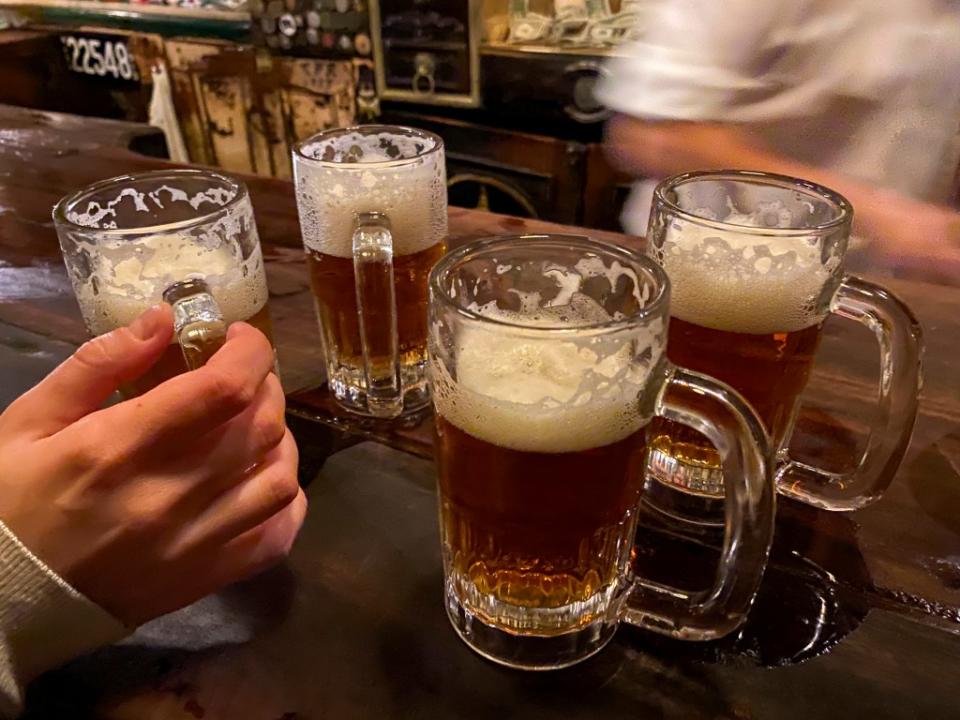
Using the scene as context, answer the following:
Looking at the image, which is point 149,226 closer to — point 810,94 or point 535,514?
point 535,514

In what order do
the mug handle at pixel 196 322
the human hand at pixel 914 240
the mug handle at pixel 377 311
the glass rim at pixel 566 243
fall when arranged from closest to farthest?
the glass rim at pixel 566 243 < the mug handle at pixel 196 322 < the mug handle at pixel 377 311 < the human hand at pixel 914 240

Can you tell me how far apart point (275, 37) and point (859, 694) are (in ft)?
10.6

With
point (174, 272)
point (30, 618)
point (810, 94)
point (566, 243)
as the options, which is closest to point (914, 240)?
point (810, 94)

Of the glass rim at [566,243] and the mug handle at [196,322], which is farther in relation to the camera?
the mug handle at [196,322]

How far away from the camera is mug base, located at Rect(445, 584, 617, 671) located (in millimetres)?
552

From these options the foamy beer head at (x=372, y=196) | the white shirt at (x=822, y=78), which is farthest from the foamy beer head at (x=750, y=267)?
the white shirt at (x=822, y=78)

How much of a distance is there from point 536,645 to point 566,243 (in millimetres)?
298

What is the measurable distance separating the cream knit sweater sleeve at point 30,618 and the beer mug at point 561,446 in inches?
10.2

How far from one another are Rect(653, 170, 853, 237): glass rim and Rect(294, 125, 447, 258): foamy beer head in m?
0.24

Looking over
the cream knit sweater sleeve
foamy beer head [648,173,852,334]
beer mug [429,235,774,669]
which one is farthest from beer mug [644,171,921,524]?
the cream knit sweater sleeve

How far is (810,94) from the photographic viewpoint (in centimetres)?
141

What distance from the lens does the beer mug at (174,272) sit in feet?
1.94

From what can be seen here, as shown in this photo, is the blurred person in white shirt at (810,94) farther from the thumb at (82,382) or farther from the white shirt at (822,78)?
the thumb at (82,382)

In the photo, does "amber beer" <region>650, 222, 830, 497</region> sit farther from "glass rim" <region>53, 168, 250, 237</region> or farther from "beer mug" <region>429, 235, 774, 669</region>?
"glass rim" <region>53, 168, 250, 237</region>
